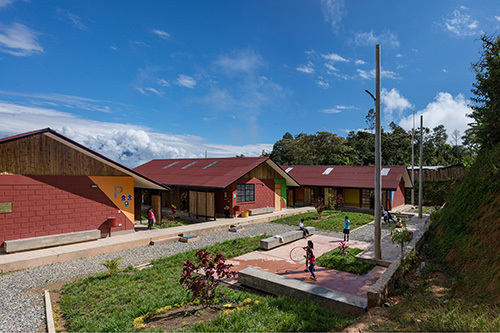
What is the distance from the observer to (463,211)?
11.5 metres

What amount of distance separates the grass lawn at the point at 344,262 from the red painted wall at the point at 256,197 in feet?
35.7

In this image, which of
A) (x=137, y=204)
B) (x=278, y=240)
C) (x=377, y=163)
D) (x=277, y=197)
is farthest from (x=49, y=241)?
(x=277, y=197)

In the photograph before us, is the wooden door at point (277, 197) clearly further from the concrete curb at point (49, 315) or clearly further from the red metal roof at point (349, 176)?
the concrete curb at point (49, 315)

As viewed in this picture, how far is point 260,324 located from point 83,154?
13463mm

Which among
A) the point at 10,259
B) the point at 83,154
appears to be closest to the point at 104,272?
the point at 10,259

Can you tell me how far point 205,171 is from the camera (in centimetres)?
2638

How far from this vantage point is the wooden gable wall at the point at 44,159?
12.6 meters

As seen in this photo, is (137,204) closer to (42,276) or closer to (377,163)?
(42,276)

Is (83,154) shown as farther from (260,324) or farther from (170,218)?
(260,324)

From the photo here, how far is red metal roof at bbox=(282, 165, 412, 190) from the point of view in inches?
1074

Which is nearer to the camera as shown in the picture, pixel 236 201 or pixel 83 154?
pixel 83 154

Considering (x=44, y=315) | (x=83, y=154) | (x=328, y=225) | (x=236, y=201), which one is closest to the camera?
(x=44, y=315)

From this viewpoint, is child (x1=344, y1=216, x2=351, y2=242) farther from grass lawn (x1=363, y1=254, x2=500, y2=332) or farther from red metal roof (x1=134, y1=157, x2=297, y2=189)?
red metal roof (x1=134, y1=157, x2=297, y2=189)

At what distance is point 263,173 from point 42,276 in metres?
18.0
